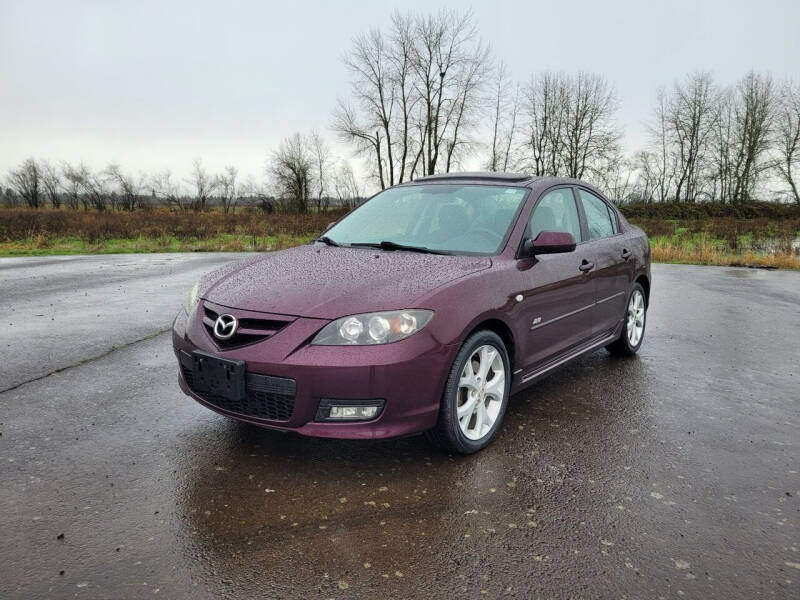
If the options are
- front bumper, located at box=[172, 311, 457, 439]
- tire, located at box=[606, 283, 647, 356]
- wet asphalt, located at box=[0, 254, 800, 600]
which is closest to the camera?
wet asphalt, located at box=[0, 254, 800, 600]

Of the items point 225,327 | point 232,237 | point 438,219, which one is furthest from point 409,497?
point 232,237

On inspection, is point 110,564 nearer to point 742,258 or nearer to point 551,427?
point 551,427

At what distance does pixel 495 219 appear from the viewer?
414 cm

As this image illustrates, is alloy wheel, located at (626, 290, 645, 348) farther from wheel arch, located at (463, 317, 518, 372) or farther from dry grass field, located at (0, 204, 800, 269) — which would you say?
dry grass field, located at (0, 204, 800, 269)

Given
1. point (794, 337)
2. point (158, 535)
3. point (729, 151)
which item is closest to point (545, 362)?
point (158, 535)

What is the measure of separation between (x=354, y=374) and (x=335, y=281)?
0.67m

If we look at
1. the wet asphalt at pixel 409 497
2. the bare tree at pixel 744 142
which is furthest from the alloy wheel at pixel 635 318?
the bare tree at pixel 744 142

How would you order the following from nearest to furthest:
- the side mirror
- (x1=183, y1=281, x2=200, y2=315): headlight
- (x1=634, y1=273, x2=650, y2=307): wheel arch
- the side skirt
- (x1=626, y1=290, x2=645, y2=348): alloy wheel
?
(x1=183, y1=281, x2=200, y2=315): headlight → the side mirror → the side skirt → (x1=626, y1=290, x2=645, y2=348): alloy wheel → (x1=634, y1=273, x2=650, y2=307): wheel arch

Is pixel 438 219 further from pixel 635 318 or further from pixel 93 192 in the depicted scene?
pixel 93 192

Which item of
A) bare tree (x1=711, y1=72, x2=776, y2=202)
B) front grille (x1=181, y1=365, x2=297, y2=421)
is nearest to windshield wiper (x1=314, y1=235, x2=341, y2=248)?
front grille (x1=181, y1=365, x2=297, y2=421)

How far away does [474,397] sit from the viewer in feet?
11.4

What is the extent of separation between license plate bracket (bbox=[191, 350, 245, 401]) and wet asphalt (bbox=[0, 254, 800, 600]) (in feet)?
1.57

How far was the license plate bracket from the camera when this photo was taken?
10.1ft

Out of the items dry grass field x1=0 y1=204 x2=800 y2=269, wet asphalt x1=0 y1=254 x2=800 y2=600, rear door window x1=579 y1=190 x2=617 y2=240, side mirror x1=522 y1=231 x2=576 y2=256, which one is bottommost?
wet asphalt x1=0 y1=254 x2=800 y2=600
